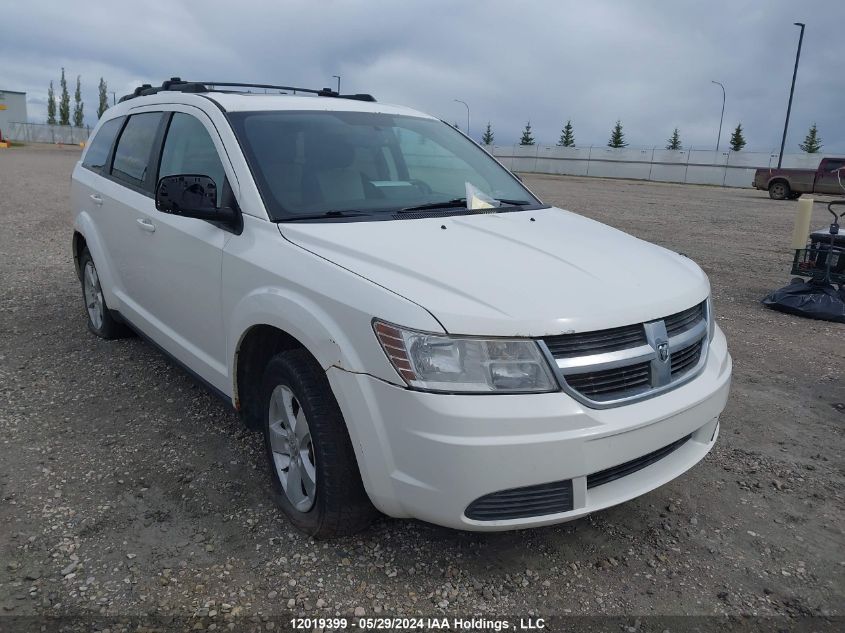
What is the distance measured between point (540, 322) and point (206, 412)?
254cm

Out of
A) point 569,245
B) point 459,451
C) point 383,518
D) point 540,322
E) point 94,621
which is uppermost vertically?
point 569,245

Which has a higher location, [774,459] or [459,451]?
[459,451]

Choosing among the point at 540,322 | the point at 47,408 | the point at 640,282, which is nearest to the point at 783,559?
the point at 640,282

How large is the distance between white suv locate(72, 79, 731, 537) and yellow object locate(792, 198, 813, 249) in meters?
4.23

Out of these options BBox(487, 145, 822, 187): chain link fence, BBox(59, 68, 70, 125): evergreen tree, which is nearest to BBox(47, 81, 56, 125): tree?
BBox(59, 68, 70, 125): evergreen tree

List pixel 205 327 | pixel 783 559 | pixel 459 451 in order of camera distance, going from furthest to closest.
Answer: pixel 205 327, pixel 783 559, pixel 459 451

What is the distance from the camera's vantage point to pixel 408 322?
86.2 inches

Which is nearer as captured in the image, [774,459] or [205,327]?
[205,327]

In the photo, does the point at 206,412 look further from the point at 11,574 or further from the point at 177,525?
the point at 11,574

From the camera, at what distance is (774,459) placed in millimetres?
3582

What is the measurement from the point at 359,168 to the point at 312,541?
5.77 feet

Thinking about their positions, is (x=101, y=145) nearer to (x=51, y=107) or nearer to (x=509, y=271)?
(x=509, y=271)

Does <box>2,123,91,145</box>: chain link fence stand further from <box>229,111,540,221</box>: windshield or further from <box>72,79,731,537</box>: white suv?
<box>72,79,731,537</box>: white suv

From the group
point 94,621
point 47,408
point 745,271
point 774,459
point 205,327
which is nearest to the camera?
point 94,621
